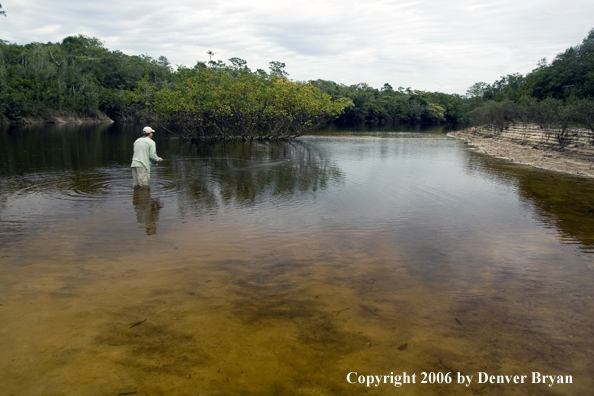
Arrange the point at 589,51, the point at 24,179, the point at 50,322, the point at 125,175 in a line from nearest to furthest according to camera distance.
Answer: the point at 50,322
the point at 24,179
the point at 125,175
the point at 589,51

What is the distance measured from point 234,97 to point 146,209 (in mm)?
23306

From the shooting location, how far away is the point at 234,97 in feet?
104

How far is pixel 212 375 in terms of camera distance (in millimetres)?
3922

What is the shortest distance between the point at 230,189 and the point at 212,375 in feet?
30.4

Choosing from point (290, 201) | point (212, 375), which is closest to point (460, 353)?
point (212, 375)

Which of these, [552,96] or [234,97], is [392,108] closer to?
[552,96]

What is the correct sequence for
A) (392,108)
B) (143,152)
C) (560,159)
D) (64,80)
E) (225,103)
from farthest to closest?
(392,108)
(64,80)
(225,103)
(560,159)
(143,152)

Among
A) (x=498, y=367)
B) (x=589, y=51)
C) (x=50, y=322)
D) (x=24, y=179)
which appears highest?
(x=589, y=51)

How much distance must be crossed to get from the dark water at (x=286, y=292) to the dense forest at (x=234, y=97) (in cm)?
1991

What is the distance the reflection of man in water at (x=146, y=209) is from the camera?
869cm

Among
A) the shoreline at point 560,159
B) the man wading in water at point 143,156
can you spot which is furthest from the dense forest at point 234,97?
the man wading in water at point 143,156

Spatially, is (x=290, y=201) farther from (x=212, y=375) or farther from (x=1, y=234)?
(x=212, y=375)

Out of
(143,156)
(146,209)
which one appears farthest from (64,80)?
(146,209)

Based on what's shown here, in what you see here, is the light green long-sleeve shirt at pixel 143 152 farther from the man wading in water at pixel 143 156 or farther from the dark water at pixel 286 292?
the dark water at pixel 286 292
